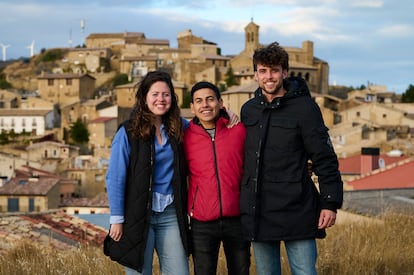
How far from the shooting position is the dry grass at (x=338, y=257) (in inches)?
239

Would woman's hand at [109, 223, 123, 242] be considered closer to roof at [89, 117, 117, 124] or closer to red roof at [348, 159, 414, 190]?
red roof at [348, 159, 414, 190]

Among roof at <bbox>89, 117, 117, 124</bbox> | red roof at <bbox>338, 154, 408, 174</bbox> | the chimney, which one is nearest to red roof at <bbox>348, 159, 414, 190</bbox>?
the chimney

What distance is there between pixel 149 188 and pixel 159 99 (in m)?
0.66

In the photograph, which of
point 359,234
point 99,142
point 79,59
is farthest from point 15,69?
point 359,234

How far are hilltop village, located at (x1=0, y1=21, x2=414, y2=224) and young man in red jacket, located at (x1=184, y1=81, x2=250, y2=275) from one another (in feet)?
20.7

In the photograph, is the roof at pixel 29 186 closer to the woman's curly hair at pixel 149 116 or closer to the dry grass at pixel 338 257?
the dry grass at pixel 338 257

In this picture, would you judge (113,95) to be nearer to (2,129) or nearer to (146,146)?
(2,129)

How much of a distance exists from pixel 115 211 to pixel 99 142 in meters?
54.4

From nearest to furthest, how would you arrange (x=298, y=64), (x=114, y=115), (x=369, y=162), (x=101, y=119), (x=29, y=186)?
(x=369, y=162) < (x=29, y=186) < (x=101, y=119) < (x=114, y=115) < (x=298, y=64)

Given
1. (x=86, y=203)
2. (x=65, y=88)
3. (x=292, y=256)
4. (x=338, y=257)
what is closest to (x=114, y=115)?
(x=65, y=88)

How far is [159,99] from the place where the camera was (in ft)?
17.0

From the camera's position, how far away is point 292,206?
4.90 meters

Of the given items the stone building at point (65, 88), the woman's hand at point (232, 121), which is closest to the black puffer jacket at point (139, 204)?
the woman's hand at point (232, 121)

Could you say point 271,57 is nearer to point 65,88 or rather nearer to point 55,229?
point 55,229
